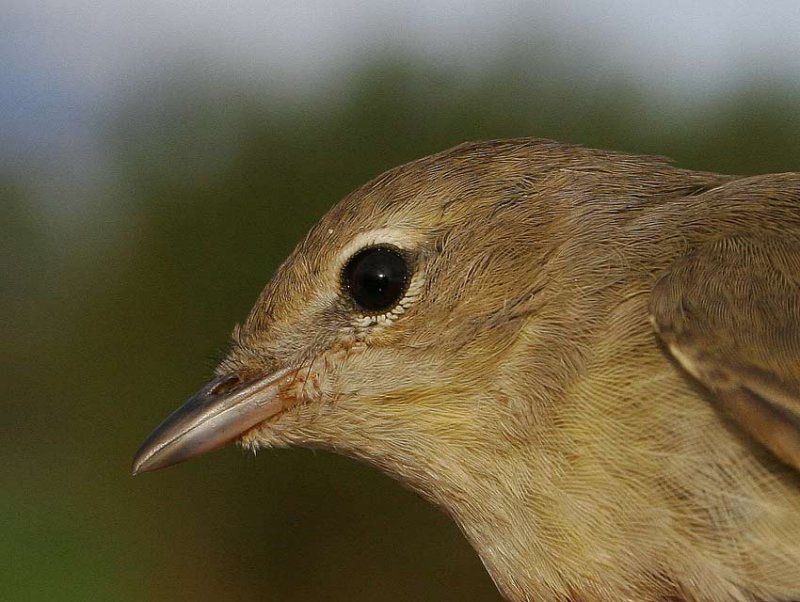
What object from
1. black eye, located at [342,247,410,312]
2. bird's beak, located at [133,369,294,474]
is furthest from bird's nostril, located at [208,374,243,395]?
black eye, located at [342,247,410,312]

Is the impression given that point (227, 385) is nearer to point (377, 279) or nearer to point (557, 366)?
point (377, 279)

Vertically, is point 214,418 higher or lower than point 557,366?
→ lower

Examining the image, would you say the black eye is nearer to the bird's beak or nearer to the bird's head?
the bird's head

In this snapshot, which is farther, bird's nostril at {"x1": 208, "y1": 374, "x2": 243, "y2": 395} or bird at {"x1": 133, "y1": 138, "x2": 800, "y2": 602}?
bird's nostril at {"x1": 208, "y1": 374, "x2": 243, "y2": 395}

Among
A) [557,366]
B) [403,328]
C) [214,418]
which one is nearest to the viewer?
[557,366]

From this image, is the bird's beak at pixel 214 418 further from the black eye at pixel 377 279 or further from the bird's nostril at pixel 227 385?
the black eye at pixel 377 279

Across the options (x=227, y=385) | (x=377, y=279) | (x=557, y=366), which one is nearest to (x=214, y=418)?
(x=227, y=385)

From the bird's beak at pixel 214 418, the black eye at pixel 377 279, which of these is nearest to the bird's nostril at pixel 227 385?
the bird's beak at pixel 214 418
